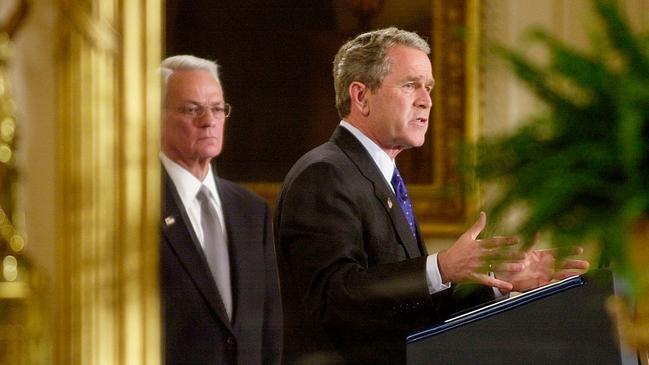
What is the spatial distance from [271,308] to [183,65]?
0.81 m

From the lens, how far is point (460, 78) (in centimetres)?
362

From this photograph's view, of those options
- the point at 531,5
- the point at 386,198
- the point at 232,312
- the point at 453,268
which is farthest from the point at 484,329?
the point at 531,5

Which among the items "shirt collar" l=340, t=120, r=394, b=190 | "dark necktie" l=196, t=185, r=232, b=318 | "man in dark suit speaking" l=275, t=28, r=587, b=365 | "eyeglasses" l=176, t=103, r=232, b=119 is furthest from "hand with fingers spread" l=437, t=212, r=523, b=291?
"eyeglasses" l=176, t=103, r=232, b=119

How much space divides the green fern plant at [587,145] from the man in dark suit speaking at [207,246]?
1740mm

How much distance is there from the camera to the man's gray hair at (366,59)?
3.54 meters

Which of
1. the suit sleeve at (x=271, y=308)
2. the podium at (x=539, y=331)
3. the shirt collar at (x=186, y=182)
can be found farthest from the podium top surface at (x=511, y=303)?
the shirt collar at (x=186, y=182)

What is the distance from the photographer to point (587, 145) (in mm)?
1699

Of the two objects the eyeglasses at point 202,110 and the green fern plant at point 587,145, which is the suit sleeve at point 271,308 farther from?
the green fern plant at point 587,145

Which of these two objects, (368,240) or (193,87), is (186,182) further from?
(368,240)

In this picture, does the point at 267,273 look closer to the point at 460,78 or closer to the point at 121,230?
the point at 121,230

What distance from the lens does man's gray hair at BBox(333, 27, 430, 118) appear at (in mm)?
3541

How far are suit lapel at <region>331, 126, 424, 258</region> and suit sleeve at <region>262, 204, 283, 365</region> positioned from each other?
33cm

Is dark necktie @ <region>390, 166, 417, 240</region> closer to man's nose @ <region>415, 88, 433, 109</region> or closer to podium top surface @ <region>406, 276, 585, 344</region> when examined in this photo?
man's nose @ <region>415, 88, 433, 109</region>

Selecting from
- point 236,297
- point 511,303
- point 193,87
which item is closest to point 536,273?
point 511,303
